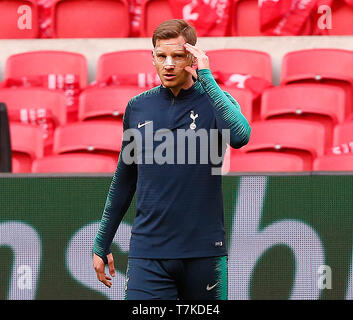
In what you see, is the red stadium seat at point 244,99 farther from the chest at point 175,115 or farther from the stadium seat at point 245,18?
the chest at point 175,115

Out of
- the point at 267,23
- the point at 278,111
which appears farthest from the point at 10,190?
the point at 267,23

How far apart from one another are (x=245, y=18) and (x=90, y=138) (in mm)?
2000

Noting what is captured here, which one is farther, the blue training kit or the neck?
the neck

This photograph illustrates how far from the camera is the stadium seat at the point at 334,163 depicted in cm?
525

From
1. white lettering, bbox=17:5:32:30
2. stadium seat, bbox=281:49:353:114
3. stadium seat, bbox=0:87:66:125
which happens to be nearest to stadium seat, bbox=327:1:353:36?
stadium seat, bbox=281:49:353:114

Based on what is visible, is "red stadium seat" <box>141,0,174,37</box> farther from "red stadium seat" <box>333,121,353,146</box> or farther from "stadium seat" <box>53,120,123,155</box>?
"red stadium seat" <box>333,121,353,146</box>

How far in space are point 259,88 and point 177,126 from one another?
371cm

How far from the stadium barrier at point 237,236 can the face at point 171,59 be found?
161 centimetres

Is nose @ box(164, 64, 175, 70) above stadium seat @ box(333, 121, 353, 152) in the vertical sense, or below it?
below

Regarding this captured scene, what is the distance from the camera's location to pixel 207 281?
2.80 m

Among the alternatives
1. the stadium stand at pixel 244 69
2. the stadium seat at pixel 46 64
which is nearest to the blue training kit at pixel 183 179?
the stadium stand at pixel 244 69

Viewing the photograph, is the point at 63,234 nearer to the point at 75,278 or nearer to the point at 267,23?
the point at 75,278

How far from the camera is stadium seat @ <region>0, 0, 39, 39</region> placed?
739 cm

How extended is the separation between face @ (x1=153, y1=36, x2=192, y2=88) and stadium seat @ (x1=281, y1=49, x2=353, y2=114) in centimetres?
381
